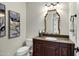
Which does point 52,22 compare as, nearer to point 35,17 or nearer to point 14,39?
point 35,17

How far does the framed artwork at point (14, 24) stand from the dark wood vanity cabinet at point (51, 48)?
0.27 metres

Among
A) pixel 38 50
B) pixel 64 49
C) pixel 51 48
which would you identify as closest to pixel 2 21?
pixel 38 50

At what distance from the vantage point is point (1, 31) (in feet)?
5.08

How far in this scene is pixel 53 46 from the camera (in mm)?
1594

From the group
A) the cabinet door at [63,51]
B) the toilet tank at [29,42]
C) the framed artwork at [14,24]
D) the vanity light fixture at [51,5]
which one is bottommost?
the cabinet door at [63,51]

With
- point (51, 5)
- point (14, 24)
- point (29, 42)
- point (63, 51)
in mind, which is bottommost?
point (63, 51)

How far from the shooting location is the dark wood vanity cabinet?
5.14ft

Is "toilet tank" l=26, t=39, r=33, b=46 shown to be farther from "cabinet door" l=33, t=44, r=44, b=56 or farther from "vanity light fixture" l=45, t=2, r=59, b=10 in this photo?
"vanity light fixture" l=45, t=2, r=59, b=10

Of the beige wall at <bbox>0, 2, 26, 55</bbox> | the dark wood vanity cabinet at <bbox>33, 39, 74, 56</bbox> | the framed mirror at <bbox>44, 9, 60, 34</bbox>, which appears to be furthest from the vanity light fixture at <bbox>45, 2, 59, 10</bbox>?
the dark wood vanity cabinet at <bbox>33, 39, 74, 56</bbox>

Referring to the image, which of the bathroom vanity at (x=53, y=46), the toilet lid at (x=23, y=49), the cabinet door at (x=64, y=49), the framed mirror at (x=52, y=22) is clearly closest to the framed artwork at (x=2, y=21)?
the toilet lid at (x=23, y=49)

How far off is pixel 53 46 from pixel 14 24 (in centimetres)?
58

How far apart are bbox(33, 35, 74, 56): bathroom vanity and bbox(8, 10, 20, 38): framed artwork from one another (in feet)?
0.85

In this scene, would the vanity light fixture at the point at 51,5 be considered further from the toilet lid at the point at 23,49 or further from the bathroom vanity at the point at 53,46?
the toilet lid at the point at 23,49

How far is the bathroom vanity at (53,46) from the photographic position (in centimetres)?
156
